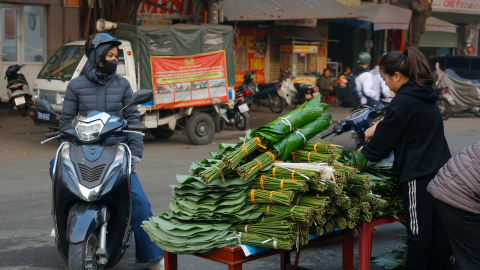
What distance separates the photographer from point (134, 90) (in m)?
9.67

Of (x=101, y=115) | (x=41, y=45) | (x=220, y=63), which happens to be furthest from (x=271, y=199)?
(x=41, y=45)

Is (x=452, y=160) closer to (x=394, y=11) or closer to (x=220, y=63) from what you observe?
(x=220, y=63)

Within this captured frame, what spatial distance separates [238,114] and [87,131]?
8.67 m

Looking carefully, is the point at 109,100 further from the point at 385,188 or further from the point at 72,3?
the point at 72,3

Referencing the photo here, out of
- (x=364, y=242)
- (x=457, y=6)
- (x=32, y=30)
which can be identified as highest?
(x=457, y=6)

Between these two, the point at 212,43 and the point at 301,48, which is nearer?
the point at 212,43

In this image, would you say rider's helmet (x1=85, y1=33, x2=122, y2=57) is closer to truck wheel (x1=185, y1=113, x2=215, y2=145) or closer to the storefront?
truck wheel (x1=185, y1=113, x2=215, y2=145)

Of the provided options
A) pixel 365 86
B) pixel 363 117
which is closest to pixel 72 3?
pixel 365 86

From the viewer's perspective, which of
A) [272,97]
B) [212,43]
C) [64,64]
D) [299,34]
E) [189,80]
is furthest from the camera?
[299,34]

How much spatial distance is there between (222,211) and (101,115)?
1.13 m

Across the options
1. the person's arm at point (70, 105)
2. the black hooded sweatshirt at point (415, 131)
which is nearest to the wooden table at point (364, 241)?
the black hooded sweatshirt at point (415, 131)

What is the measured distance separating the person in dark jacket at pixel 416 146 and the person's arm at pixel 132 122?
5.53 feet

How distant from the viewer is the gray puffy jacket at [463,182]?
9.05ft

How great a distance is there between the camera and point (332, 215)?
3.18 metres
